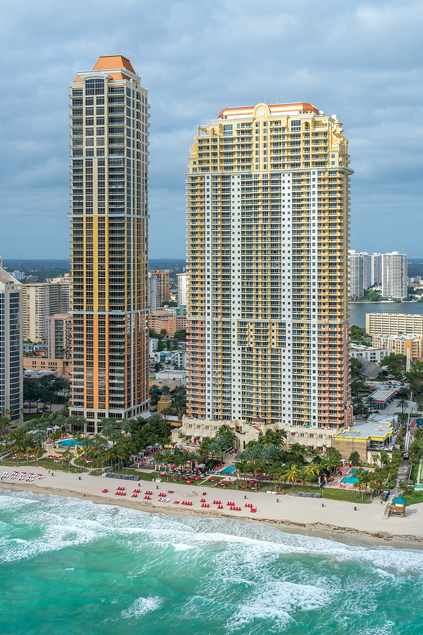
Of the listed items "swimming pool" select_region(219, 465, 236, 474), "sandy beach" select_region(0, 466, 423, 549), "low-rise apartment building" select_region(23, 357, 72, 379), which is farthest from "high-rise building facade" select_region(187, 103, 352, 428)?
"low-rise apartment building" select_region(23, 357, 72, 379)

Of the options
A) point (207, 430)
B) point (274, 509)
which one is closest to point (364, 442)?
point (274, 509)

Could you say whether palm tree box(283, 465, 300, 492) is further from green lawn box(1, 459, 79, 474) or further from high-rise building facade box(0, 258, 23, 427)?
high-rise building facade box(0, 258, 23, 427)

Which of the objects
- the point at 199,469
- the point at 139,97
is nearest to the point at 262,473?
the point at 199,469

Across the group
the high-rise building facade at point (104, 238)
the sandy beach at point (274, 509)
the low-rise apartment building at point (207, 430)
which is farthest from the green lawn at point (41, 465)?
the low-rise apartment building at point (207, 430)

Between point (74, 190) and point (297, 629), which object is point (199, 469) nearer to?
point (297, 629)

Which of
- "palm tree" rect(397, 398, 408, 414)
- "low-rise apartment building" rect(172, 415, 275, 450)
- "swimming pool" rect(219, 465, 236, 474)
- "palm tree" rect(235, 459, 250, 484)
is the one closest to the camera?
"palm tree" rect(235, 459, 250, 484)

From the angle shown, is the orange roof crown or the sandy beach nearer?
the sandy beach

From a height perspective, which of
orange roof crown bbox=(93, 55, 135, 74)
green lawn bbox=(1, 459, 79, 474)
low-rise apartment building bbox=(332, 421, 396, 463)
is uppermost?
orange roof crown bbox=(93, 55, 135, 74)

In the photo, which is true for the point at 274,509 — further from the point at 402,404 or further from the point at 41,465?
the point at 402,404
